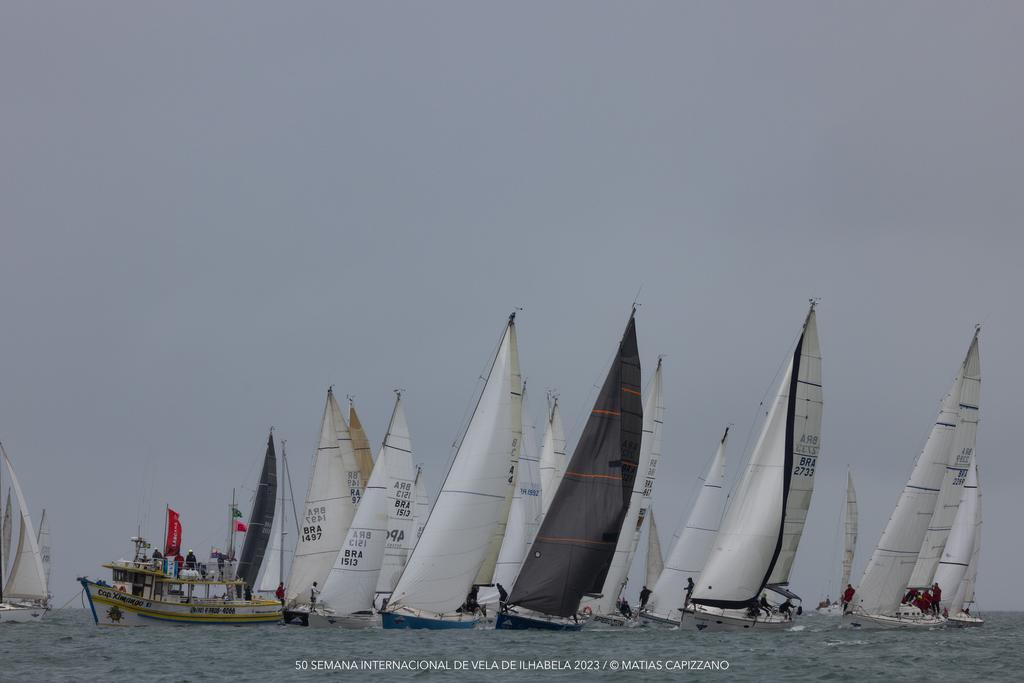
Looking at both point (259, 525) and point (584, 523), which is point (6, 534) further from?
point (584, 523)

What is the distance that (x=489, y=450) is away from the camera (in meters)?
56.3

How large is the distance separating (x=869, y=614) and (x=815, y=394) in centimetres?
1369

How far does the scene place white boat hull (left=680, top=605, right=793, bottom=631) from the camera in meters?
56.8

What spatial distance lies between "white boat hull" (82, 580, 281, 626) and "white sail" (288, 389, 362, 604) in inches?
121

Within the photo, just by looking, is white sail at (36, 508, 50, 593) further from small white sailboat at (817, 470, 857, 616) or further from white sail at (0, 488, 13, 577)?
small white sailboat at (817, 470, 857, 616)

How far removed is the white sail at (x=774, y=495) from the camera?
185 feet

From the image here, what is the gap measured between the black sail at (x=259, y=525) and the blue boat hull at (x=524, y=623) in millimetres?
26169

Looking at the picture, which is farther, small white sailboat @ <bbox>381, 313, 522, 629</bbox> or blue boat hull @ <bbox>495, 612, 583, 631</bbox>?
small white sailboat @ <bbox>381, 313, 522, 629</bbox>

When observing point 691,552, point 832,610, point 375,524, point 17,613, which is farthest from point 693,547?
point 832,610

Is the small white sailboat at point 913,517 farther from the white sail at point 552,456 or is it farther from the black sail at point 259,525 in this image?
the black sail at point 259,525

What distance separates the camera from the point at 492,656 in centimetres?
4488

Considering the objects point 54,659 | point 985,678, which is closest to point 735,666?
point 985,678

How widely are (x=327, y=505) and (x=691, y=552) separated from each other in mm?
16753

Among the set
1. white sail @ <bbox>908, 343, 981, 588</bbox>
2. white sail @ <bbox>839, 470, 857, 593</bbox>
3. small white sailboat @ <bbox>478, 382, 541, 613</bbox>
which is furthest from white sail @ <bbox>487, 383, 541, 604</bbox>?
white sail @ <bbox>839, 470, 857, 593</bbox>
